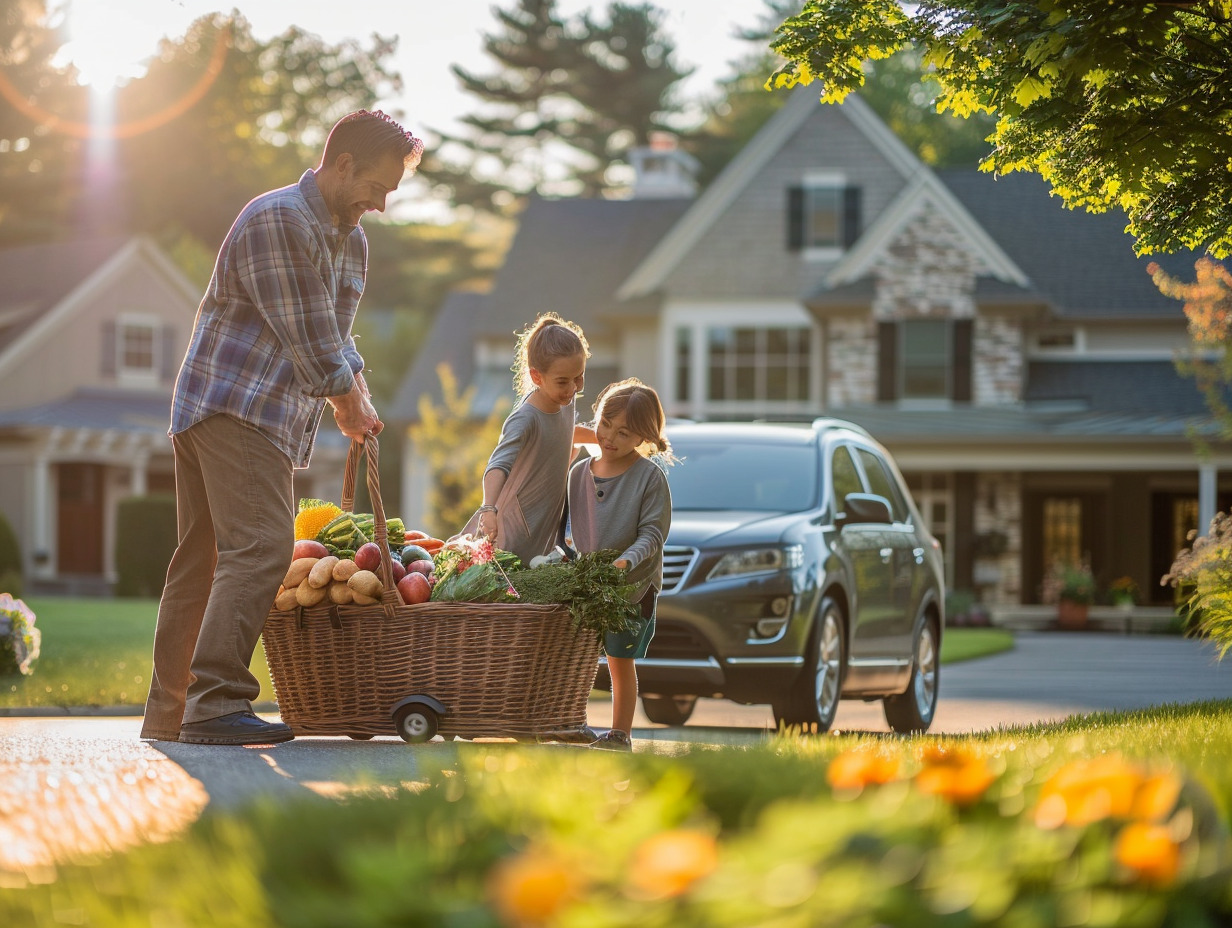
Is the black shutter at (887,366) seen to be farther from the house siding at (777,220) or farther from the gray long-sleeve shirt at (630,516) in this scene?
the gray long-sleeve shirt at (630,516)

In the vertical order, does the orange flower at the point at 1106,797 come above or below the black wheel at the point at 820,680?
above

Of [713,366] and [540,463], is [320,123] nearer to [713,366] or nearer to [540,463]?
[713,366]

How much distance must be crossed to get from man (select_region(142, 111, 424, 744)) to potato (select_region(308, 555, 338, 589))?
0.16 m

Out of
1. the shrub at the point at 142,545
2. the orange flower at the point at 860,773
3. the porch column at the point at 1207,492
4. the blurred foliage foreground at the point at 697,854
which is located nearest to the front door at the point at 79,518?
the shrub at the point at 142,545

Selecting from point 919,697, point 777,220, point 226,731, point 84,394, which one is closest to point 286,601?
point 226,731

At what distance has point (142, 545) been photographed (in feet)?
99.6

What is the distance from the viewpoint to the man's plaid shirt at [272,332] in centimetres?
616

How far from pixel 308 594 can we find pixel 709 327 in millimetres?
26965

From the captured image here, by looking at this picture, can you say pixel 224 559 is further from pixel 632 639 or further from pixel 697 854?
pixel 697 854

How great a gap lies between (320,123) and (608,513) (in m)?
48.9

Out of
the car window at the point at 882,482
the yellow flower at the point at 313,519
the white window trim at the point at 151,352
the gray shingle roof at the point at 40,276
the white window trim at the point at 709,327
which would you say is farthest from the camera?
the white window trim at the point at 151,352

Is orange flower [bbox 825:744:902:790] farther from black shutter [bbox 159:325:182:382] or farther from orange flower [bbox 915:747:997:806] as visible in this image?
black shutter [bbox 159:325:182:382]

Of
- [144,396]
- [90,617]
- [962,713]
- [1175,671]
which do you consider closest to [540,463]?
[962,713]

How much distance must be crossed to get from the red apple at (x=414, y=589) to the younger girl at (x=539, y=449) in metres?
0.42
